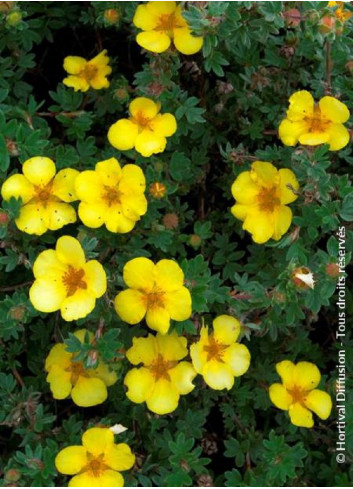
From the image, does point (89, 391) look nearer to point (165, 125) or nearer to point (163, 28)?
point (165, 125)

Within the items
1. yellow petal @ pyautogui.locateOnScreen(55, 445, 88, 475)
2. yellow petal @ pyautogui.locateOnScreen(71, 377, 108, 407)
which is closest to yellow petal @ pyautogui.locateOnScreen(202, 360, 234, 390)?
yellow petal @ pyautogui.locateOnScreen(71, 377, 108, 407)

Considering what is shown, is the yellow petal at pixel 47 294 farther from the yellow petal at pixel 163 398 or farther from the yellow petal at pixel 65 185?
the yellow petal at pixel 163 398

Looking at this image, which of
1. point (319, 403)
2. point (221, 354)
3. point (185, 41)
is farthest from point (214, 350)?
point (185, 41)

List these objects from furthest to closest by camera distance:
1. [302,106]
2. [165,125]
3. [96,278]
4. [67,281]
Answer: [165,125], [302,106], [67,281], [96,278]

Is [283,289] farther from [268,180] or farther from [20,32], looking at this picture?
[20,32]

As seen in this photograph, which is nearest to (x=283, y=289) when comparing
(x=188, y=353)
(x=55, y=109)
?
(x=188, y=353)

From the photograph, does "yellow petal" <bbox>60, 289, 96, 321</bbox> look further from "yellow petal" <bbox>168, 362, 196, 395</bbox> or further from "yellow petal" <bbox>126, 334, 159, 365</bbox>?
"yellow petal" <bbox>168, 362, 196, 395</bbox>
